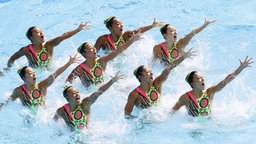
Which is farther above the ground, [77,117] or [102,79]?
[102,79]

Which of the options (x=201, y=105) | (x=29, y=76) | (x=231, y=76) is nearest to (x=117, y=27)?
(x=29, y=76)

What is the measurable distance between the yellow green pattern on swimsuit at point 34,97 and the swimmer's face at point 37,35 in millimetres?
1538

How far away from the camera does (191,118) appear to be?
900 cm

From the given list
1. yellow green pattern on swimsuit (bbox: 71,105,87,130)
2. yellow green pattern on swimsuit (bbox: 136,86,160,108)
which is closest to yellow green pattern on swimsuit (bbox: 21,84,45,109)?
yellow green pattern on swimsuit (bbox: 71,105,87,130)

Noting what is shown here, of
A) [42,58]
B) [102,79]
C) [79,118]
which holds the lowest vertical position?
[79,118]

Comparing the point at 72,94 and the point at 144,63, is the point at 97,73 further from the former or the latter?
the point at 72,94

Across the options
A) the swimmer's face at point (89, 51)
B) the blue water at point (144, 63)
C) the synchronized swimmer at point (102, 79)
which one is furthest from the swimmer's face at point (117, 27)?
the swimmer's face at point (89, 51)

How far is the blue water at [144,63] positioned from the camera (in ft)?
29.3

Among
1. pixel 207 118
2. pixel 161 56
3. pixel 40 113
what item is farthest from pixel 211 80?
pixel 40 113

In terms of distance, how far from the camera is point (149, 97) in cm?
908

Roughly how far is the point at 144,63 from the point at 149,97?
2.38m

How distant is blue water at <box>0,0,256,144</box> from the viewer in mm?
8938

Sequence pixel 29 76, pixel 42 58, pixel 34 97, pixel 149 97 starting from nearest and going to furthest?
pixel 149 97, pixel 29 76, pixel 34 97, pixel 42 58

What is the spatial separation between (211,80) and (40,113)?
3.14m
